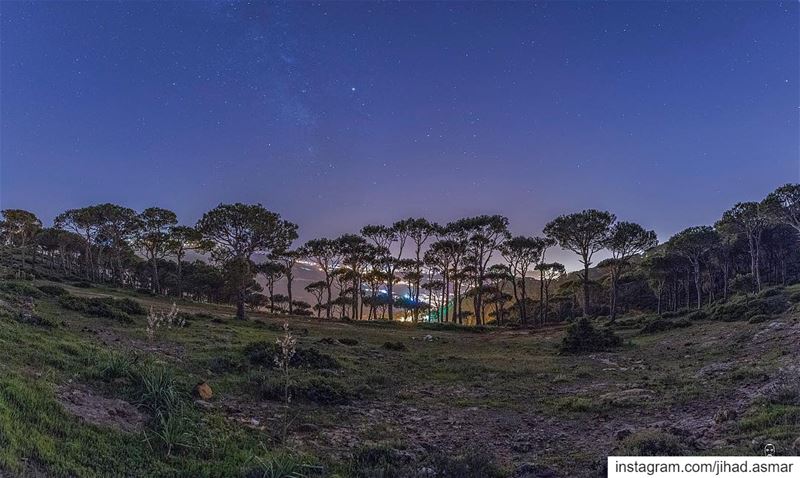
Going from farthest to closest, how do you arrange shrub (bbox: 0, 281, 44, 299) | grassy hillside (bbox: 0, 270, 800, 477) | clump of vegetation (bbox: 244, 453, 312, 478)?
shrub (bbox: 0, 281, 44, 299) → grassy hillside (bbox: 0, 270, 800, 477) → clump of vegetation (bbox: 244, 453, 312, 478)

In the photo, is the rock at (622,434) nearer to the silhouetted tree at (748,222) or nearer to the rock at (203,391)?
the rock at (203,391)

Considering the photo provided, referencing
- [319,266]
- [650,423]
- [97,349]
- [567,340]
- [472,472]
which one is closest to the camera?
[472,472]

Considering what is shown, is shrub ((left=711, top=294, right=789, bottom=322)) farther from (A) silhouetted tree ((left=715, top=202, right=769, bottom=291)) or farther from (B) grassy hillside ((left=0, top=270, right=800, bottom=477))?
(A) silhouetted tree ((left=715, top=202, right=769, bottom=291))

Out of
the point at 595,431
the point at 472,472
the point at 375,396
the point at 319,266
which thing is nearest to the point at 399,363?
the point at 375,396

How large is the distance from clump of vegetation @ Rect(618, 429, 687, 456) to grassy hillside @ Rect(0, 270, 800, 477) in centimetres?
3

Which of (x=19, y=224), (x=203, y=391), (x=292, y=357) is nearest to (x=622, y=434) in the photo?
(x=203, y=391)

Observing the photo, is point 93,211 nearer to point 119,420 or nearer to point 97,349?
point 97,349

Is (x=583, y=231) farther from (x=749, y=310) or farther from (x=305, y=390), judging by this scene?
(x=305, y=390)

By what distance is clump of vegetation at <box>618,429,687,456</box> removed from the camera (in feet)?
24.1

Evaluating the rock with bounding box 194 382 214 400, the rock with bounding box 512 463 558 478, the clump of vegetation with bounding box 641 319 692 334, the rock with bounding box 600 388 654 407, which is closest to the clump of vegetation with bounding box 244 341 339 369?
the rock with bounding box 194 382 214 400

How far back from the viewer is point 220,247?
47469 mm

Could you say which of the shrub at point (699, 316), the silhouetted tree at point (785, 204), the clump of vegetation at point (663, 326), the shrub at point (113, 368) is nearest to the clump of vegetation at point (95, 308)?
the shrub at point (113, 368)

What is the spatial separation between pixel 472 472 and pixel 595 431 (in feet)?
14.1

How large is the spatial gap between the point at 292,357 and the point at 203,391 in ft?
19.7
